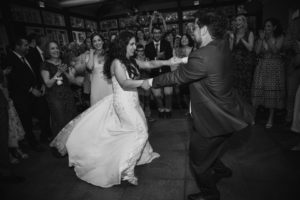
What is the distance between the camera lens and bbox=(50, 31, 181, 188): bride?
250 centimetres

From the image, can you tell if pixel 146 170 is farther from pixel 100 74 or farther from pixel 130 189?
pixel 100 74

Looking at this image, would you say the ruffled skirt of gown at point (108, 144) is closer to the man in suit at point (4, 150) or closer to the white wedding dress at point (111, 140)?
the white wedding dress at point (111, 140)

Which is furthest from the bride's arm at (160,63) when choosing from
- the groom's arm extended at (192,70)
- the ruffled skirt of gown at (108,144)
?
the groom's arm extended at (192,70)

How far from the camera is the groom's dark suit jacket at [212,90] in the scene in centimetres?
175

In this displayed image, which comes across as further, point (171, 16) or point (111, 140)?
point (171, 16)

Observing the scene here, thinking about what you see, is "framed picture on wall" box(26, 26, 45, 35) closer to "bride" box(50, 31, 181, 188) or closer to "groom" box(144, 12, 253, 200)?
"bride" box(50, 31, 181, 188)

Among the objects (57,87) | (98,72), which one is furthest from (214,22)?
(57,87)

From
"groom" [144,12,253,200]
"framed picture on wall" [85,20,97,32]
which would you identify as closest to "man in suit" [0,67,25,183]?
"groom" [144,12,253,200]

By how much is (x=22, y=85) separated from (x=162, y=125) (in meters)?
2.66

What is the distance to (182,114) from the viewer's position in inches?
197

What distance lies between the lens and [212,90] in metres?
1.80

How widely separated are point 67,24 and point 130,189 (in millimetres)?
9241

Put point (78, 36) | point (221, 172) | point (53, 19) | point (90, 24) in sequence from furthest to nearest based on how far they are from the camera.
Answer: point (90, 24), point (78, 36), point (53, 19), point (221, 172)

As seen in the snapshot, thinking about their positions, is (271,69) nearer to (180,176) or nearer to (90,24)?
(180,176)
